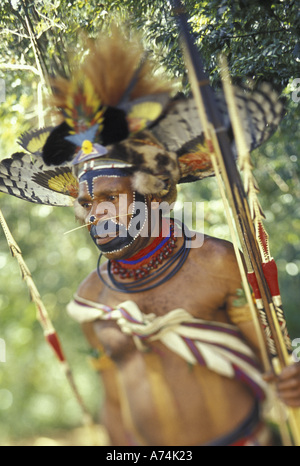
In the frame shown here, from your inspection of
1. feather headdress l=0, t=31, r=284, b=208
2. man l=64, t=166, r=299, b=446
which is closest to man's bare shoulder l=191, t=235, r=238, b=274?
man l=64, t=166, r=299, b=446

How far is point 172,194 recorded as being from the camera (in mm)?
2744

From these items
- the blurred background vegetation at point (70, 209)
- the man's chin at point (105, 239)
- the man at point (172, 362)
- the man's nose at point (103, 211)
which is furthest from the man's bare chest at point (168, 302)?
the man's nose at point (103, 211)

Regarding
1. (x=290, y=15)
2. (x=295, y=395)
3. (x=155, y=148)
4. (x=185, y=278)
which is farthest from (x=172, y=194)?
(x=290, y=15)

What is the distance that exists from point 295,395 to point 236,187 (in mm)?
931

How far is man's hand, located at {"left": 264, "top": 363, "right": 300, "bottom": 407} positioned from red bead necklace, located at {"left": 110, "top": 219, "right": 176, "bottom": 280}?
79 cm

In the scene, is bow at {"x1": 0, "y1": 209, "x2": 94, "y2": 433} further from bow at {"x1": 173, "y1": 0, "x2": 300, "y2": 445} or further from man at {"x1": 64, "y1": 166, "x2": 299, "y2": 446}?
bow at {"x1": 173, "y1": 0, "x2": 300, "y2": 445}

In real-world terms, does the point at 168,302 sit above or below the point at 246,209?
below

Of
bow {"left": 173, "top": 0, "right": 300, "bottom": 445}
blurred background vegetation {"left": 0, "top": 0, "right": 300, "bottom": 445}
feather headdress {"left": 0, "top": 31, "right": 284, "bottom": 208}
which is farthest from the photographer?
blurred background vegetation {"left": 0, "top": 0, "right": 300, "bottom": 445}

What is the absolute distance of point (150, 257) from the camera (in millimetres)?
2666

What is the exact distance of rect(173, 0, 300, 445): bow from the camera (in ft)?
7.45

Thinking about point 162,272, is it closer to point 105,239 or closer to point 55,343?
point 105,239

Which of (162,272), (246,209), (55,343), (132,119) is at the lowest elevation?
(55,343)

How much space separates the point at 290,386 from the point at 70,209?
526cm

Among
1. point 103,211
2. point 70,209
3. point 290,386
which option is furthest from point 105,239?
point 70,209
